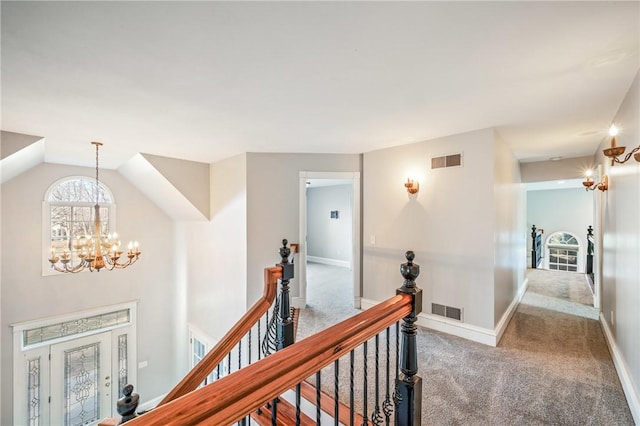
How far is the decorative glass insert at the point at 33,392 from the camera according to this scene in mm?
Answer: 4609

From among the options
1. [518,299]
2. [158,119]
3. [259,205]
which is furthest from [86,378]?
[518,299]

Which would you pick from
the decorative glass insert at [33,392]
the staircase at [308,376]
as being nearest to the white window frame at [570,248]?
the staircase at [308,376]

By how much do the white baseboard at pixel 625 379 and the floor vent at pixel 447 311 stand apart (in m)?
1.27

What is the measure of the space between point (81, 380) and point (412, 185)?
23.5 ft

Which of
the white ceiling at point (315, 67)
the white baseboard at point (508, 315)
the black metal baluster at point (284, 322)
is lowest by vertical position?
the white baseboard at point (508, 315)

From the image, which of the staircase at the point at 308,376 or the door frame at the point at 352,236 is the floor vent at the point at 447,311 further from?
the door frame at the point at 352,236

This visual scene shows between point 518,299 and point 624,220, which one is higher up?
point 624,220

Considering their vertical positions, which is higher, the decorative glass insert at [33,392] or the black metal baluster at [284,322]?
the black metal baluster at [284,322]

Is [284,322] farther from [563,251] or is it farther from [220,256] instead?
[563,251]

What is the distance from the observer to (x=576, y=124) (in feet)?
9.79

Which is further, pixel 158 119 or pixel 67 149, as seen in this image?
pixel 67 149

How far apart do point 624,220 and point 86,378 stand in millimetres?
8507

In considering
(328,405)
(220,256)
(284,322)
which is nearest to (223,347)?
(284,322)

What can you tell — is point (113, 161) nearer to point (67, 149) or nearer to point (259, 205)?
point (67, 149)
